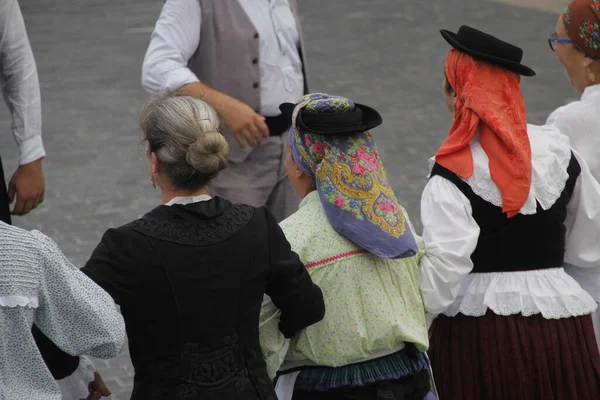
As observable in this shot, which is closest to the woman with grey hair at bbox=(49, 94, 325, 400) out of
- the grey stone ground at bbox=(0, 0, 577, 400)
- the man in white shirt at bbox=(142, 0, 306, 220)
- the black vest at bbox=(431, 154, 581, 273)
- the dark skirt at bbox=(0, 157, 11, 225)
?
the black vest at bbox=(431, 154, 581, 273)

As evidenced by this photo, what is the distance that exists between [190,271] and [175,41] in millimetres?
1737

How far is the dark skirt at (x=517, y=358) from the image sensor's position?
3.05 metres

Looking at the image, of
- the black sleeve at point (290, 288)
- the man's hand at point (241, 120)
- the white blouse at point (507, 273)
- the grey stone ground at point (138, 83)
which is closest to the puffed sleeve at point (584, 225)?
the white blouse at point (507, 273)

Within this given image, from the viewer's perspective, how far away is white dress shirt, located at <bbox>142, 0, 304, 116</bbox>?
3838mm

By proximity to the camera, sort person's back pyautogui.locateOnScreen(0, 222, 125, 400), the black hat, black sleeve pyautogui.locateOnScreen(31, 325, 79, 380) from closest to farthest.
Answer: person's back pyautogui.locateOnScreen(0, 222, 125, 400)
black sleeve pyautogui.locateOnScreen(31, 325, 79, 380)
the black hat

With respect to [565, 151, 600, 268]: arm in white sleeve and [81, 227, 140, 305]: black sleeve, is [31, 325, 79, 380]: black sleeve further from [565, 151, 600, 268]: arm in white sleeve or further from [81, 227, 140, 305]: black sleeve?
[565, 151, 600, 268]: arm in white sleeve

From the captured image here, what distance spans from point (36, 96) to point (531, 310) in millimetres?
1806

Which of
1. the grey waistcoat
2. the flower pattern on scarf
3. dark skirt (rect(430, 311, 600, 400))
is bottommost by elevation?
dark skirt (rect(430, 311, 600, 400))

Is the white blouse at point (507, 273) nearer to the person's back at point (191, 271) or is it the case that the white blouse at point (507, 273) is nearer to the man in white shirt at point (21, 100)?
the person's back at point (191, 271)

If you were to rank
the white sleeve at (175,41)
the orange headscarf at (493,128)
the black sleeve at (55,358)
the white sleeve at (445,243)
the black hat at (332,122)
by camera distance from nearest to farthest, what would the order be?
1. the black sleeve at (55,358)
2. the black hat at (332,122)
3. the white sleeve at (445,243)
4. the orange headscarf at (493,128)
5. the white sleeve at (175,41)

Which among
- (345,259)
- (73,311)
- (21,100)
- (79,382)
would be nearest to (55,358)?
(79,382)

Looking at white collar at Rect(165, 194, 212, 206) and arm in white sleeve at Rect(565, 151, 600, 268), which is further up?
white collar at Rect(165, 194, 212, 206)

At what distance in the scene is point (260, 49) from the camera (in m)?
3.92

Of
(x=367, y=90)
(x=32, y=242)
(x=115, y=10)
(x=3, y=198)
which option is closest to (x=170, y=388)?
(x=32, y=242)
